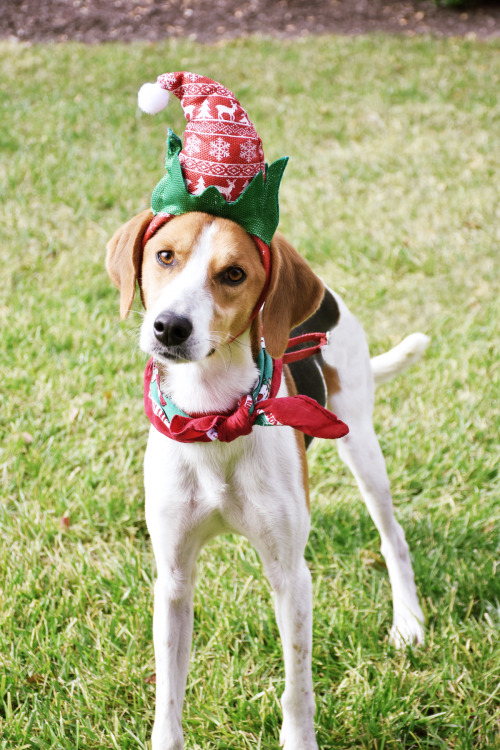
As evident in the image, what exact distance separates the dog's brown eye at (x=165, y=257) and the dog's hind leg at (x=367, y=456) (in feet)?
3.61

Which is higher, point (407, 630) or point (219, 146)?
point (219, 146)

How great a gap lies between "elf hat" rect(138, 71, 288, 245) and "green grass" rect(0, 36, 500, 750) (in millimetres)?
1823

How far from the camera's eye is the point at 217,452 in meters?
2.44

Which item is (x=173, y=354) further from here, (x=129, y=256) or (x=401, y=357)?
(x=401, y=357)

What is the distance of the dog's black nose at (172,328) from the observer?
6.77ft

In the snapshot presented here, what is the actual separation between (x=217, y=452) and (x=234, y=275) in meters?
0.59

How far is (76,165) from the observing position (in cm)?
742

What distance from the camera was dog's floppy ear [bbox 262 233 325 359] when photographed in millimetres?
2367

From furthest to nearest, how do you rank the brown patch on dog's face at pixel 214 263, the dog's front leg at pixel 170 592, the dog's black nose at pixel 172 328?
the dog's front leg at pixel 170 592 < the brown patch on dog's face at pixel 214 263 < the dog's black nose at pixel 172 328

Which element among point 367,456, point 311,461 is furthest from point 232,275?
point 311,461

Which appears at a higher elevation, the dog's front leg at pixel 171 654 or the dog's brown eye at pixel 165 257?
the dog's brown eye at pixel 165 257

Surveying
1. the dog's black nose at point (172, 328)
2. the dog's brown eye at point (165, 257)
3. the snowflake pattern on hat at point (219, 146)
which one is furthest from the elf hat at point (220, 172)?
the dog's black nose at point (172, 328)

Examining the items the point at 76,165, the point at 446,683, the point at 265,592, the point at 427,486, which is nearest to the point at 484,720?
the point at 446,683

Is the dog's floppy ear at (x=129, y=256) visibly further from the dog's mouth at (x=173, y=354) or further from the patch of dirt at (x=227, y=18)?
the patch of dirt at (x=227, y=18)
